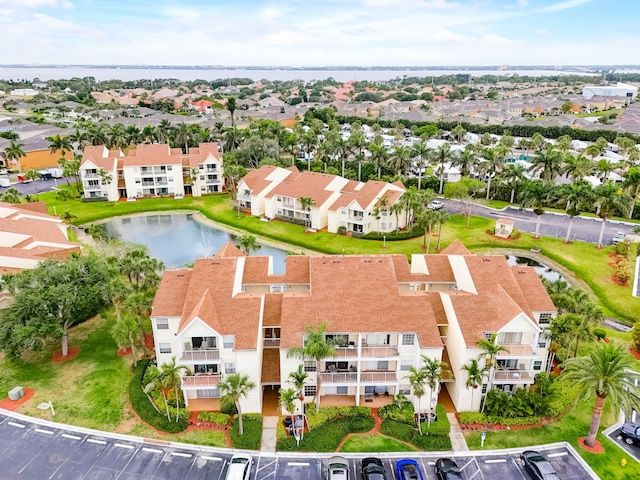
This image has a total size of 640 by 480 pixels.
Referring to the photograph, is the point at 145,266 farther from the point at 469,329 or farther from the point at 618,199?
the point at 618,199

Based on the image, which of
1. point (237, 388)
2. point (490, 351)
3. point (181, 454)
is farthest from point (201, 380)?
point (490, 351)

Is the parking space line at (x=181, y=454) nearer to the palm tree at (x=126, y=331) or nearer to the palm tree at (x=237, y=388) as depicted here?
the palm tree at (x=237, y=388)

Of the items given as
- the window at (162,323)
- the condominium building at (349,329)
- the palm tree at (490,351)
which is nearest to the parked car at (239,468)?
the condominium building at (349,329)

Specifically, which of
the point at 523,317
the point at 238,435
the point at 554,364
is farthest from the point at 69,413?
the point at 554,364

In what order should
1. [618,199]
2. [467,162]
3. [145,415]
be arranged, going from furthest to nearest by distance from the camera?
[467,162] < [618,199] < [145,415]

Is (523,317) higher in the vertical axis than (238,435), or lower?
higher

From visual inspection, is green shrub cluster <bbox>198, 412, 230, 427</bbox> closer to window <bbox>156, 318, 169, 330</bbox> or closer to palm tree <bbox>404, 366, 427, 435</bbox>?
window <bbox>156, 318, 169, 330</bbox>

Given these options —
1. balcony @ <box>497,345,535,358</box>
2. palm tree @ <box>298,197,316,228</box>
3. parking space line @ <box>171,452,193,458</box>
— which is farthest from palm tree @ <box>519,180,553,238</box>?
parking space line @ <box>171,452,193,458</box>
